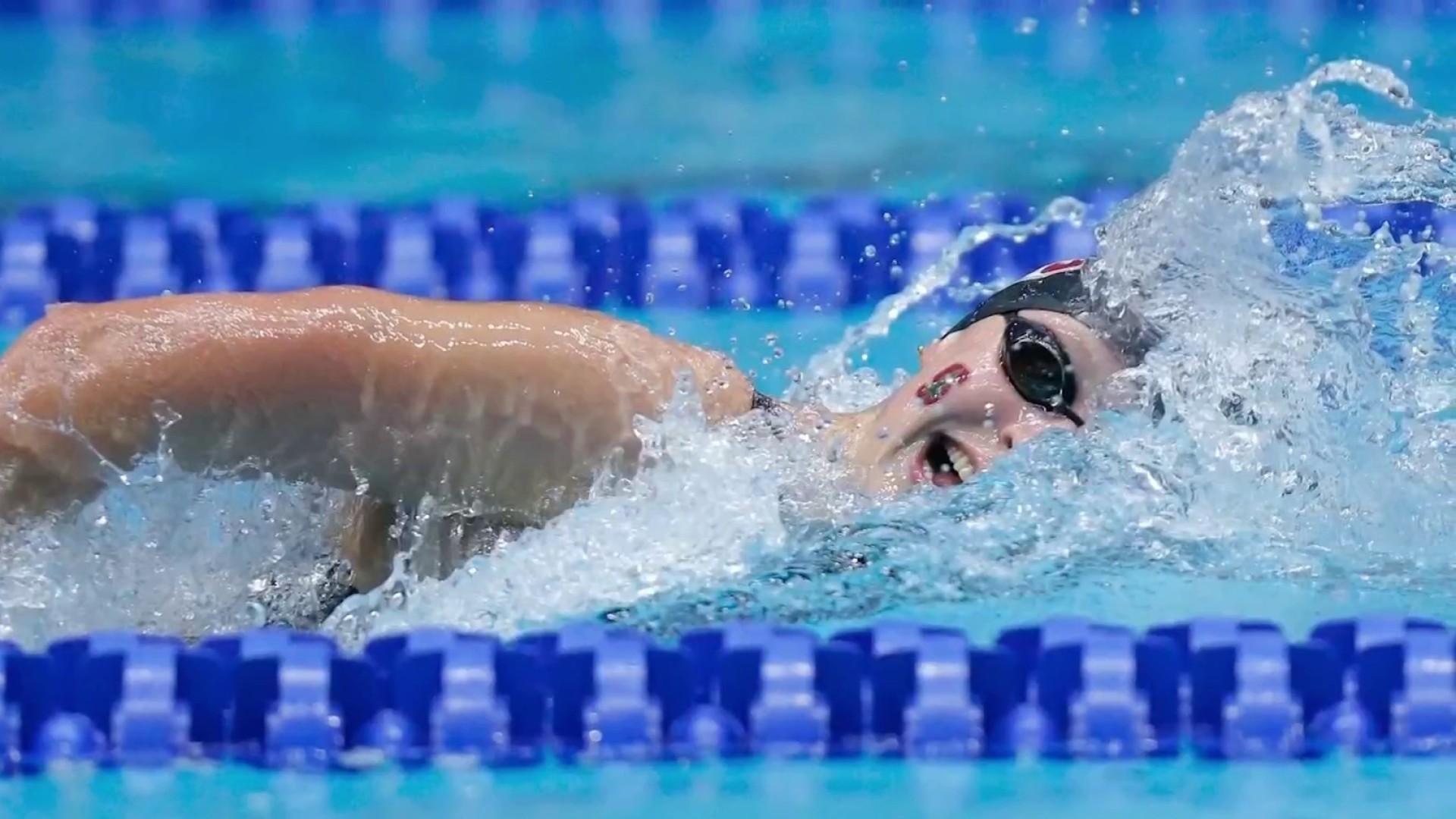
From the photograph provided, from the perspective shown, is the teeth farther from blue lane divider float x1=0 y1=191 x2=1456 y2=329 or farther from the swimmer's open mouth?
blue lane divider float x1=0 y1=191 x2=1456 y2=329

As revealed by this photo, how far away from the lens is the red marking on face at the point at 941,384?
1973 millimetres

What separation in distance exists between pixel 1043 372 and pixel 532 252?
4.40 feet

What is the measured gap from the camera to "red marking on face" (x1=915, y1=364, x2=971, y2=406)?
1973 mm

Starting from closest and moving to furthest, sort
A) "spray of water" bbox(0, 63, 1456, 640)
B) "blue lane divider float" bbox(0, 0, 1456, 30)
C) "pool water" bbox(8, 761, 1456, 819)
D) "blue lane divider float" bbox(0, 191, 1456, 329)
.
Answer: "pool water" bbox(8, 761, 1456, 819)
"spray of water" bbox(0, 63, 1456, 640)
"blue lane divider float" bbox(0, 191, 1456, 329)
"blue lane divider float" bbox(0, 0, 1456, 30)

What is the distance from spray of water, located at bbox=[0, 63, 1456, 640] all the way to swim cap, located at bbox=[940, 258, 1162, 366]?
1.0 inches

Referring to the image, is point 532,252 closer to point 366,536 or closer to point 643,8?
point 366,536

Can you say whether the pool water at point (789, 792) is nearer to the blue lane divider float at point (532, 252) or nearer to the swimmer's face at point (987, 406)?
the swimmer's face at point (987, 406)

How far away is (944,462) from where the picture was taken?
2006mm

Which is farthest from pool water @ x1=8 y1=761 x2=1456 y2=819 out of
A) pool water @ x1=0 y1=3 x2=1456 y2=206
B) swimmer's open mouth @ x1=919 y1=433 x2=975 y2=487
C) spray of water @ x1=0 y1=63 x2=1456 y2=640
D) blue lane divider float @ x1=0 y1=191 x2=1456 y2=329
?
pool water @ x1=0 y1=3 x2=1456 y2=206

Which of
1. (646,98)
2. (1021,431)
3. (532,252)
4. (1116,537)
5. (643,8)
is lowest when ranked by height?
(1116,537)

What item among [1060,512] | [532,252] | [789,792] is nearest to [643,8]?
[532,252]

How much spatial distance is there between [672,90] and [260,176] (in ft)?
3.05

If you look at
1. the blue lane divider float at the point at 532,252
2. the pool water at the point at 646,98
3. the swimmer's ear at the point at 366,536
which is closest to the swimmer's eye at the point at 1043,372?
the swimmer's ear at the point at 366,536

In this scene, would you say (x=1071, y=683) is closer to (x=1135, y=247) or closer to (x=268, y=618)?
(x=1135, y=247)
